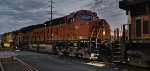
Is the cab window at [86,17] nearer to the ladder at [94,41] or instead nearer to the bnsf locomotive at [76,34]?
the bnsf locomotive at [76,34]

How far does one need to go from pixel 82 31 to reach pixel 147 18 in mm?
8915

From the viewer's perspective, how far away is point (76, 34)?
2419 cm

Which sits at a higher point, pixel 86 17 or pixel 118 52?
pixel 86 17

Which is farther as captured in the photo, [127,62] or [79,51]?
[79,51]

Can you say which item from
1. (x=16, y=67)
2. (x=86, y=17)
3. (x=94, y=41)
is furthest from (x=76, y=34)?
(x=16, y=67)

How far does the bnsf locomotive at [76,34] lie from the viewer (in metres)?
21.7

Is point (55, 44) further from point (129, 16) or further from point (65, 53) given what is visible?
point (129, 16)

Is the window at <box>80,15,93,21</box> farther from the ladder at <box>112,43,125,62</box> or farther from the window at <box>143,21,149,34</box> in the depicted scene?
the window at <box>143,21,149,34</box>

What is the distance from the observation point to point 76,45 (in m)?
23.8

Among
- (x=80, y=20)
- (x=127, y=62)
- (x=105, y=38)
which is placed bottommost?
(x=127, y=62)

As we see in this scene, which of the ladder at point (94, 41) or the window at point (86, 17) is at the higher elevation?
the window at point (86, 17)

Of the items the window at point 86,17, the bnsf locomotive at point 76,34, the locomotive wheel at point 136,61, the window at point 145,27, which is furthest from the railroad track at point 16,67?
the window at point 86,17

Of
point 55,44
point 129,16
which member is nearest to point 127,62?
point 129,16

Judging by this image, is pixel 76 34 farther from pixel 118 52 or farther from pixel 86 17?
pixel 118 52
